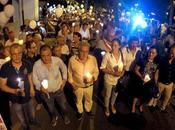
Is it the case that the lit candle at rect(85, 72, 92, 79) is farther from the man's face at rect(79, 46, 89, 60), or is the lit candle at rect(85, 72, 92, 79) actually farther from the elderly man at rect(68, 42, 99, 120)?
the man's face at rect(79, 46, 89, 60)

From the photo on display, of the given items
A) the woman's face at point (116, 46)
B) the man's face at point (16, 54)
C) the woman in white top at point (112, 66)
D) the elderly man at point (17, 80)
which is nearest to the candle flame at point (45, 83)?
the elderly man at point (17, 80)

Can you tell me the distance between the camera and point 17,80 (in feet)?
21.2

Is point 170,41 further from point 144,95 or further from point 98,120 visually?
point 98,120

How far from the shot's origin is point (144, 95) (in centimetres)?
864

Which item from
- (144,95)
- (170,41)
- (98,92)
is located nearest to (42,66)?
(144,95)

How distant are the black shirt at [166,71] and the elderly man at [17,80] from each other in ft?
11.7

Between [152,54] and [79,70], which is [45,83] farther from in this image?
[152,54]

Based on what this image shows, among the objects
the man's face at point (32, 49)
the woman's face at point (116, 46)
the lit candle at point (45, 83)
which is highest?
the woman's face at point (116, 46)

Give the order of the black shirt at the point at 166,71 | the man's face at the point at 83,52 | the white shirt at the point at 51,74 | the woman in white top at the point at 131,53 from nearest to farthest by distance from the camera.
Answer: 1. the white shirt at the point at 51,74
2. the man's face at the point at 83,52
3. the black shirt at the point at 166,71
4. the woman in white top at the point at 131,53

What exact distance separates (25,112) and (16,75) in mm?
942

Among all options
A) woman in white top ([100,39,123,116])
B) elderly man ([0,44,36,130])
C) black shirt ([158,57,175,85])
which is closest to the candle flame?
elderly man ([0,44,36,130])

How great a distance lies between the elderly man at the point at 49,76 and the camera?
707 cm

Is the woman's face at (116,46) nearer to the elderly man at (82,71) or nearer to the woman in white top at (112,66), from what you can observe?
the woman in white top at (112,66)

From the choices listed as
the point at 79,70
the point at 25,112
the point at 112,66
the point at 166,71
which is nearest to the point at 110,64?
the point at 112,66
